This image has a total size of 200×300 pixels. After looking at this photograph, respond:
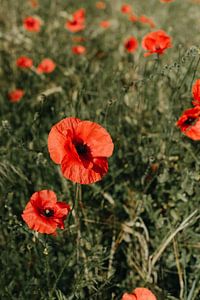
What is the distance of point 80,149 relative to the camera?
137cm

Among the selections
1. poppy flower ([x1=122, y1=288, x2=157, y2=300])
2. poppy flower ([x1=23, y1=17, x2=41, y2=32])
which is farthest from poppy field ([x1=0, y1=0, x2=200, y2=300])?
poppy flower ([x1=23, y1=17, x2=41, y2=32])

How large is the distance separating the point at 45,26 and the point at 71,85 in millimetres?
1229

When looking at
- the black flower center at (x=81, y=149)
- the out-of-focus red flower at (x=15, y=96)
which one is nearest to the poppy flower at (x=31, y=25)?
the out-of-focus red flower at (x=15, y=96)

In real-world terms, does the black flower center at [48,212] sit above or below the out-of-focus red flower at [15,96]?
above

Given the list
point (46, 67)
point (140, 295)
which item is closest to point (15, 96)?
point (46, 67)

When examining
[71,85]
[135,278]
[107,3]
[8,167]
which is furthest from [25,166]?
[107,3]

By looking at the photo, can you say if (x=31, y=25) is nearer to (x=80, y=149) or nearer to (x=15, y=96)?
(x=15, y=96)

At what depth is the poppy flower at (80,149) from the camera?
4.09 ft

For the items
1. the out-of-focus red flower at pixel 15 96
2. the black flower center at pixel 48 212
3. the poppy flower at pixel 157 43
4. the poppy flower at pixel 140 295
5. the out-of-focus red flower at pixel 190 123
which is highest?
the poppy flower at pixel 157 43

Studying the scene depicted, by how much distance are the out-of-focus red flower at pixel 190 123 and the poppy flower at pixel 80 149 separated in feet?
1.32

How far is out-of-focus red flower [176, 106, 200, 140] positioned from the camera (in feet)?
5.14

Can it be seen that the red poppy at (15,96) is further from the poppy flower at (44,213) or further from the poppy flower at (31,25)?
the poppy flower at (44,213)

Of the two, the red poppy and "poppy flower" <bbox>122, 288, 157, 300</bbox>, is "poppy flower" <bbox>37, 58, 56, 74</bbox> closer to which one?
the red poppy

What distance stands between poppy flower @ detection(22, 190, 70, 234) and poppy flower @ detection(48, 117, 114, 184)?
19cm
